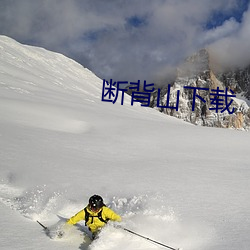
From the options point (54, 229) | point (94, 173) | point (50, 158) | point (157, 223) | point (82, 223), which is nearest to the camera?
point (54, 229)

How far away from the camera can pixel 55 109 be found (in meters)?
19.7

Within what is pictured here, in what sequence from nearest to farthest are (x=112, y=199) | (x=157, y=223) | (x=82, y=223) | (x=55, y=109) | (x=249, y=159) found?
(x=157, y=223), (x=82, y=223), (x=112, y=199), (x=249, y=159), (x=55, y=109)

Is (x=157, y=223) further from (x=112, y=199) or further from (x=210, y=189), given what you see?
(x=210, y=189)

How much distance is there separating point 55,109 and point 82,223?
14180mm

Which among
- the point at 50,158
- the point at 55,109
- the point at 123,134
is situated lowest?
the point at 50,158

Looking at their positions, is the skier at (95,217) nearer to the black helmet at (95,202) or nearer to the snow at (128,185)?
the black helmet at (95,202)

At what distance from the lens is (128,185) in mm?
7664

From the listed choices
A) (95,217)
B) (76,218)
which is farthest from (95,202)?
(76,218)

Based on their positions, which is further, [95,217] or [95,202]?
[95,217]

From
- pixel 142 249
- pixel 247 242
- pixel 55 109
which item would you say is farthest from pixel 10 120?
pixel 247 242

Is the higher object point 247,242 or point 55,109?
point 55,109

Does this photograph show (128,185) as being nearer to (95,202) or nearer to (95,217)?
(95,217)

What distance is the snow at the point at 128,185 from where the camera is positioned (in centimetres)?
523

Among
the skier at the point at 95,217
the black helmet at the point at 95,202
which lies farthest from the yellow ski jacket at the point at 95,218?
the black helmet at the point at 95,202
